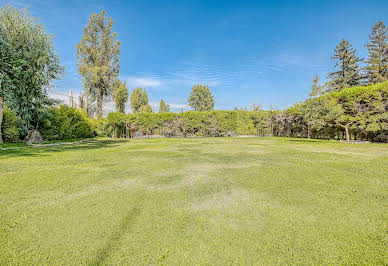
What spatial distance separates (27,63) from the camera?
10.9 metres

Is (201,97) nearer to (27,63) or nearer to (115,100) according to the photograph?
(115,100)

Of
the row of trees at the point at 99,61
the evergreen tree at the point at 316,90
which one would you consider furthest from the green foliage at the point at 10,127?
the evergreen tree at the point at 316,90

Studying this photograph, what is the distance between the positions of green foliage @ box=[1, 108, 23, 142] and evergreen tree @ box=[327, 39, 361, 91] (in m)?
35.3

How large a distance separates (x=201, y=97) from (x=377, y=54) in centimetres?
2988

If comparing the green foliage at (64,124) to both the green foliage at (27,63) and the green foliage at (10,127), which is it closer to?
the green foliage at (27,63)

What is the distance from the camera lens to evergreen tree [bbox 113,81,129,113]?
75.7 feet

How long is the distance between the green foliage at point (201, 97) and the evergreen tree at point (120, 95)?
1830 centimetres

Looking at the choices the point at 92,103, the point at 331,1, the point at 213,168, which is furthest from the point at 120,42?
the point at 213,168

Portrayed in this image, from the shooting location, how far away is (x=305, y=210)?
2203mm

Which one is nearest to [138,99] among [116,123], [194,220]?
[116,123]

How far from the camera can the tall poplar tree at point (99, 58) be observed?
21203 mm

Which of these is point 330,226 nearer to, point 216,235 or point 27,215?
point 216,235

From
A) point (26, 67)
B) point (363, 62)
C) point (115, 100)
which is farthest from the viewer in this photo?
point (363, 62)

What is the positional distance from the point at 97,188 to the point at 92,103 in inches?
901
